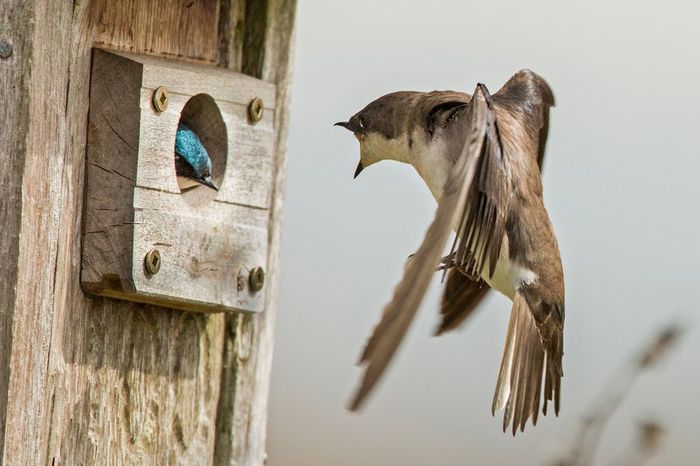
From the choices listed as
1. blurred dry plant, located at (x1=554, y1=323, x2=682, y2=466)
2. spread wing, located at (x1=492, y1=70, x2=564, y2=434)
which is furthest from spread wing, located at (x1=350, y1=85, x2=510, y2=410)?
blurred dry plant, located at (x1=554, y1=323, x2=682, y2=466)

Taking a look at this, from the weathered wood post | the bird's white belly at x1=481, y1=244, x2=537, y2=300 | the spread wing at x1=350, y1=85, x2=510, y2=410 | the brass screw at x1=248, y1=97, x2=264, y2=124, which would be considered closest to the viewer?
the spread wing at x1=350, y1=85, x2=510, y2=410

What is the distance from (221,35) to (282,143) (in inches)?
12.9

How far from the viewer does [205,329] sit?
10.8ft

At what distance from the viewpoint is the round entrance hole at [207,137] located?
3.23m

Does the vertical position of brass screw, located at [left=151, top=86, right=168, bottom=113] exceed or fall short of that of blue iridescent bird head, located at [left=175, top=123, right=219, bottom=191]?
it exceeds it

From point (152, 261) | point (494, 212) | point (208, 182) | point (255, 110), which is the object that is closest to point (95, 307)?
point (152, 261)

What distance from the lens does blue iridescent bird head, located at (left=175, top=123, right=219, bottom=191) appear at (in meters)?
3.19

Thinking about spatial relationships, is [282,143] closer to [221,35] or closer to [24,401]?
[221,35]

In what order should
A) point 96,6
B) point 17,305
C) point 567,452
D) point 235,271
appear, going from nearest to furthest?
point 567,452
point 17,305
point 96,6
point 235,271

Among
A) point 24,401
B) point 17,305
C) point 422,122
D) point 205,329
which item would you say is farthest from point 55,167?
point 422,122

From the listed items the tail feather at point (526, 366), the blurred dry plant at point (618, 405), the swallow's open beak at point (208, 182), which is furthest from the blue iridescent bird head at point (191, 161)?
the blurred dry plant at point (618, 405)

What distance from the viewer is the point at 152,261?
294cm

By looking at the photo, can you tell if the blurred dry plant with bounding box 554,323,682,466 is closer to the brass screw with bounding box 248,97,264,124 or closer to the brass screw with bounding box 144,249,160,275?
the brass screw with bounding box 144,249,160,275

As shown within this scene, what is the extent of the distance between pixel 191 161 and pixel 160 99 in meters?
0.25
